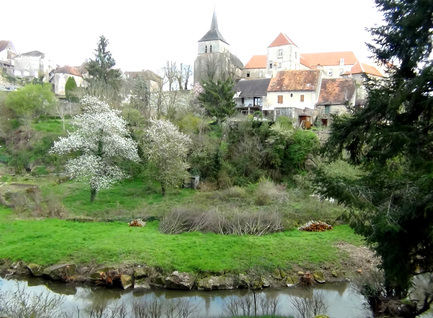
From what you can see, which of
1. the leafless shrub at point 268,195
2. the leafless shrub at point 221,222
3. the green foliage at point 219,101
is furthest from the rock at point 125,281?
the green foliage at point 219,101

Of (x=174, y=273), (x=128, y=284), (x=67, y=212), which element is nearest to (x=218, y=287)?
(x=174, y=273)

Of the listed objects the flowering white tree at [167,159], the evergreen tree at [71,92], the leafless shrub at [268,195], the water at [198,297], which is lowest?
the water at [198,297]

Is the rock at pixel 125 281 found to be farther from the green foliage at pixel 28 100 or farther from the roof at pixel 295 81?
the green foliage at pixel 28 100

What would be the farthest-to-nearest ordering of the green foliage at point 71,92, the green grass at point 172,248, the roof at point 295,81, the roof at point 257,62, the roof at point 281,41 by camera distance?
1. the roof at point 257,62
2. the roof at point 281,41
3. the green foliage at point 71,92
4. the roof at point 295,81
5. the green grass at point 172,248

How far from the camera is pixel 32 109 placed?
40594mm

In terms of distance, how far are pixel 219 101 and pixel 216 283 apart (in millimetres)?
24380

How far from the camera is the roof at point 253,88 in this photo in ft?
148

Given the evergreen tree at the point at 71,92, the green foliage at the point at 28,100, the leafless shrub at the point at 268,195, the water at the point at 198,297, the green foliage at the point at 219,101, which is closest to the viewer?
the water at the point at 198,297

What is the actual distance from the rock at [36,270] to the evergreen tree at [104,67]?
3000 cm

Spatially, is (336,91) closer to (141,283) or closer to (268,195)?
(268,195)

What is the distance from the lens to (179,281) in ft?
45.3

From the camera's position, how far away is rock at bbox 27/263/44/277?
1456 cm

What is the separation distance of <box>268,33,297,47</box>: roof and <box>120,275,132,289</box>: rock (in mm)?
58885

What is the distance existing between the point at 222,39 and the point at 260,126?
137ft
